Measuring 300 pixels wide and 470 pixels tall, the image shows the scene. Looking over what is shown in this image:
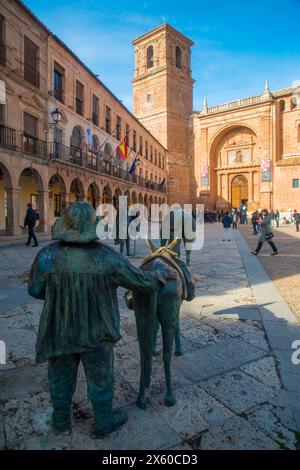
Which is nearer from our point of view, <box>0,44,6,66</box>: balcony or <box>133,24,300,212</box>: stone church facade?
<box>0,44,6,66</box>: balcony

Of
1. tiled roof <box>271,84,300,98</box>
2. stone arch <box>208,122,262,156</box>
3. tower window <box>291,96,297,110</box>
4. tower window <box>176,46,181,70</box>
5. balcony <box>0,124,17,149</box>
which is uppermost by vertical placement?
tower window <box>176,46,181,70</box>

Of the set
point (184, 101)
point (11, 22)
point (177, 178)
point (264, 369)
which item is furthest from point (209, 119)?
point (264, 369)

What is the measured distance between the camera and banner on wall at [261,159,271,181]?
37.1 metres

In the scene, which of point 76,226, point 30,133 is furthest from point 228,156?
point 76,226

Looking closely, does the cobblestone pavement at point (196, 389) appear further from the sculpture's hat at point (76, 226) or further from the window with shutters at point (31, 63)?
the window with shutters at point (31, 63)

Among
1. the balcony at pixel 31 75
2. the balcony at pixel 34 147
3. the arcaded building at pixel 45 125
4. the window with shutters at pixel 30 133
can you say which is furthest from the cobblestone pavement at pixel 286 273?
the balcony at pixel 31 75

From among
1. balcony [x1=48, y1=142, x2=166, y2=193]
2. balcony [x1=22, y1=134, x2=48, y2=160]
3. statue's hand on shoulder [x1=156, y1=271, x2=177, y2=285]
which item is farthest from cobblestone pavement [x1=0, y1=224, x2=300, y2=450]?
balcony [x1=48, y1=142, x2=166, y2=193]

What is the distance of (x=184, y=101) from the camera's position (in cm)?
4447

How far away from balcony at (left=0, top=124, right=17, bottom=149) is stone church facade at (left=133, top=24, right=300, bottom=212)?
29487 mm

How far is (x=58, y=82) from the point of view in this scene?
60.6ft

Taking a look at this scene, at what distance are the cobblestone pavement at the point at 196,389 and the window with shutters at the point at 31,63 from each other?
49.9 feet

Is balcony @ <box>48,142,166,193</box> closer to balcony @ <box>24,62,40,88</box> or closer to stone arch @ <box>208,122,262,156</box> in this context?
balcony @ <box>24,62,40,88</box>

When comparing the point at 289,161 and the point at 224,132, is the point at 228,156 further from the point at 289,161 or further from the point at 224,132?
the point at 289,161

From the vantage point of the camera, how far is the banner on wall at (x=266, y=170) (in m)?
37.1
